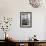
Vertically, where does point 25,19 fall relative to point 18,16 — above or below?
below

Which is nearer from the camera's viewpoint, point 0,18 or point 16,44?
point 16,44

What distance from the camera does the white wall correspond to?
484 cm

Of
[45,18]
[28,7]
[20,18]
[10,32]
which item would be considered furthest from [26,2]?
[10,32]

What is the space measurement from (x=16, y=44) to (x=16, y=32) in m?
A: 0.99

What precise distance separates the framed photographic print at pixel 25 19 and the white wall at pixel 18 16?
0.38ft

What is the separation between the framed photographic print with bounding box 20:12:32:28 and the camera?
488 cm

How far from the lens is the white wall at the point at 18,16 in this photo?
4.84 meters

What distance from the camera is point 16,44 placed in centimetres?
389

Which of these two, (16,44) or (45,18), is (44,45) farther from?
(45,18)

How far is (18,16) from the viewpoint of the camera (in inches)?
192

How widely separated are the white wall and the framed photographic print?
0.38 ft

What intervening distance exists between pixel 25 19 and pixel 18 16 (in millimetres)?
294

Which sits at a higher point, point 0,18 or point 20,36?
point 0,18

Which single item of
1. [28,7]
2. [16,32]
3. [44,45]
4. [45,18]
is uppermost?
[28,7]
